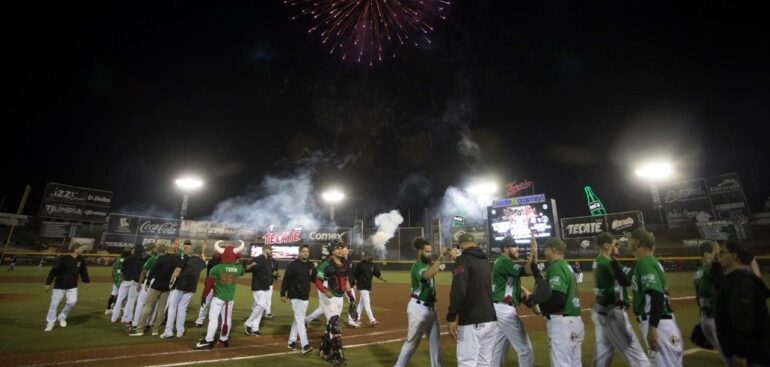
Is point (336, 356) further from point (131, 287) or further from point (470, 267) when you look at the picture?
point (131, 287)

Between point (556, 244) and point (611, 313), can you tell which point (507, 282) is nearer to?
point (556, 244)

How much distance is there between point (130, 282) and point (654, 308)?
1320 centimetres

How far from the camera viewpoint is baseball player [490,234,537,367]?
5496 millimetres

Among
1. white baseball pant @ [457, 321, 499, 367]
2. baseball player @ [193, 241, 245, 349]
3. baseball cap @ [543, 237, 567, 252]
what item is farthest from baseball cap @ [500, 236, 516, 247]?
baseball player @ [193, 241, 245, 349]

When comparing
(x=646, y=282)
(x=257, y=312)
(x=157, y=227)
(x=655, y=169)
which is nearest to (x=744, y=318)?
(x=646, y=282)

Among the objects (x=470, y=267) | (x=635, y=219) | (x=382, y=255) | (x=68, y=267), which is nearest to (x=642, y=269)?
(x=470, y=267)

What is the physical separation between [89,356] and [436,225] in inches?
1735

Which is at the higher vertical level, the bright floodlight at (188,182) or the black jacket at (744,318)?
the bright floodlight at (188,182)

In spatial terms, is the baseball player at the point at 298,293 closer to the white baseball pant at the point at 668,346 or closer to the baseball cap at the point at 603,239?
the baseball cap at the point at 603,239

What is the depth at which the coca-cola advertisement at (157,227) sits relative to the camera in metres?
45.4

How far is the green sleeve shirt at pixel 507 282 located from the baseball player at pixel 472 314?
1029 millimetres

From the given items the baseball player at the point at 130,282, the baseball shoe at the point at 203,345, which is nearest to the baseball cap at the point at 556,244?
the baseball shoe at the point at 203,345

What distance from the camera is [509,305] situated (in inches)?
229

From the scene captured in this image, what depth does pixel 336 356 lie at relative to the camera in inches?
281
